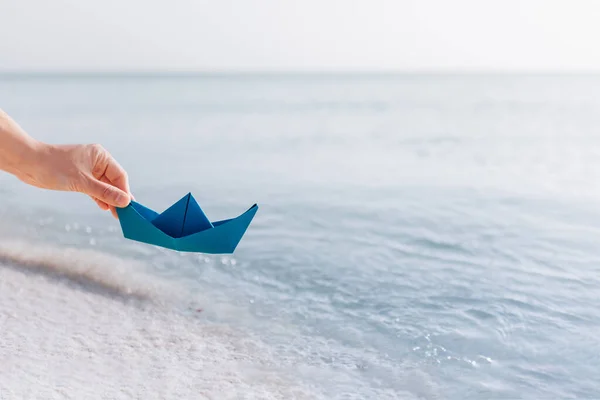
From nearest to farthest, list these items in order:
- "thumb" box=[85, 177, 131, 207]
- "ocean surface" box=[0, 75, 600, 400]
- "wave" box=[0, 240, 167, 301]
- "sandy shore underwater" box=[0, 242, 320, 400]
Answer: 1. "thumb" box=[85, 177, 131, 207]
2. "sandy shore underwater" box=[0, 242, 320, 400]
3. "ocean surface" box=[0, 75, 600, 400]
4. "wave" box=[0, 240, 167, 301]

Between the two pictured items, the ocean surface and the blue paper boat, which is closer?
the blue paper boat

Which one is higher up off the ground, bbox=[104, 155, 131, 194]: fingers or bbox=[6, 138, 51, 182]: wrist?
bbox=[104, 155, 131, 194]: fingers

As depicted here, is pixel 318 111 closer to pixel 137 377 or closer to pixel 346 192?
pixel 346 192

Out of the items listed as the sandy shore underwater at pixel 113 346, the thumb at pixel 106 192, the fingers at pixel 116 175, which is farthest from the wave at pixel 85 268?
the thumb at pixel 106 192

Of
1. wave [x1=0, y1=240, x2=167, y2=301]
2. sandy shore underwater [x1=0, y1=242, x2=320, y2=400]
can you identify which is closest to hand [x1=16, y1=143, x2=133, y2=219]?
sandy shore underwater [x1=0, y1=242, x2=320, y2=400]

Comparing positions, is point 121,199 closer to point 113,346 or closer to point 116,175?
point 116,175

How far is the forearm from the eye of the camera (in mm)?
1479

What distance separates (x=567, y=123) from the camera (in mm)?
13125

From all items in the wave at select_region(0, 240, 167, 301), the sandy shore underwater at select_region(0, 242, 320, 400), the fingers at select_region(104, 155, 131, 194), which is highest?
the fingers at select_region(104, 155, 131, 194)

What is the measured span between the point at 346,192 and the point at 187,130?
5.98 meters

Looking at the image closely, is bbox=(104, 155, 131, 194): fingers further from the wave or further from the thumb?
the wave

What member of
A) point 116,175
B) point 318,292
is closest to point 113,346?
point 116,175

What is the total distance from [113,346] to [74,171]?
3.47 ft

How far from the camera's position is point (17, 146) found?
Answer: 1485 millimetres
